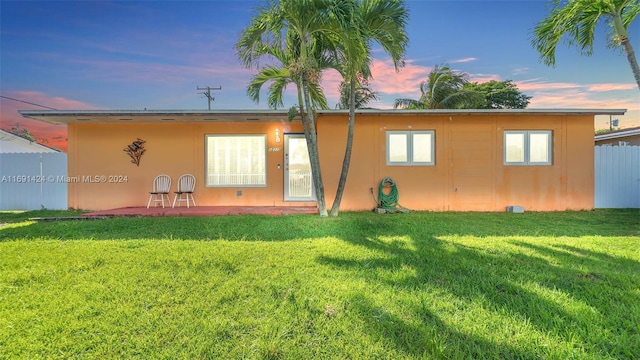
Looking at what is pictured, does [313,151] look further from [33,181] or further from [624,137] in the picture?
[624,137]

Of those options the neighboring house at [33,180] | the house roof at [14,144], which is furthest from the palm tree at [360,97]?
the house roof at [14,144]

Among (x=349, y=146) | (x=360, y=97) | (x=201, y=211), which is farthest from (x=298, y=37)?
(x=360, y=97)

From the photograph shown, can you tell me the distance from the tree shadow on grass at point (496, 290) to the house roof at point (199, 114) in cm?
420

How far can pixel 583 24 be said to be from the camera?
18.7ft

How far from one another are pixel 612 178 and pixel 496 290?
28.5 feet

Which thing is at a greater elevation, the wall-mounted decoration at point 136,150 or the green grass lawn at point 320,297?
the wall-mounted decoration at point 136,150

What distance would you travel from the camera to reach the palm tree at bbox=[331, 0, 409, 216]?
16.7 feet

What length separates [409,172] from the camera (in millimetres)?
7977

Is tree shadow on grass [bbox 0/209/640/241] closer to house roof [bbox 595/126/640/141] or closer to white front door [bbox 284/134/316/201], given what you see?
white front door [bbox 284/134/316/201]

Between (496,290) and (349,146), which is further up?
(349,146)

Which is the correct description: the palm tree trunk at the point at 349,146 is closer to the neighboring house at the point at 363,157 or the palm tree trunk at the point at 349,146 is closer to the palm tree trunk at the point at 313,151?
the palm tree trunk at the point at 313,151

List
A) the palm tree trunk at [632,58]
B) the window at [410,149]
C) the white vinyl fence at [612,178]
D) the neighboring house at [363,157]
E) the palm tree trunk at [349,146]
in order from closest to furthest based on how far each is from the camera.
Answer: the palm tree trunk at [632,58] < the palm tree trunk at [349,146] < the neighboring house at [363,157] < the window at [410,149] < the white vinyl fence at [612,178]

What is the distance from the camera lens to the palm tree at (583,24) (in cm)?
525

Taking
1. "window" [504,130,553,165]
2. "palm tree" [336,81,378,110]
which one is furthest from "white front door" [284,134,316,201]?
"window" [504,130,553,165]
